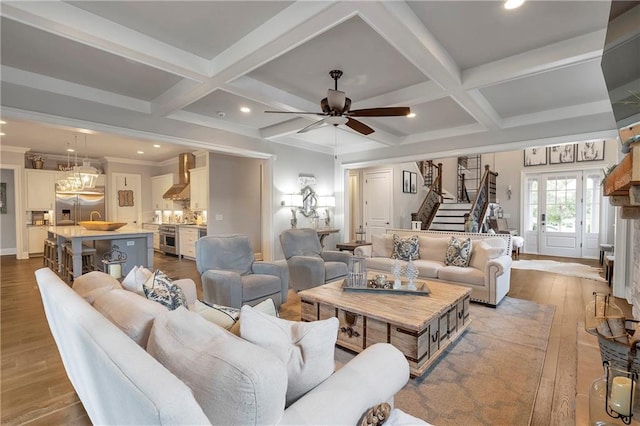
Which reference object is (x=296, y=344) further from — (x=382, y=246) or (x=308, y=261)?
(x=382, y=246)

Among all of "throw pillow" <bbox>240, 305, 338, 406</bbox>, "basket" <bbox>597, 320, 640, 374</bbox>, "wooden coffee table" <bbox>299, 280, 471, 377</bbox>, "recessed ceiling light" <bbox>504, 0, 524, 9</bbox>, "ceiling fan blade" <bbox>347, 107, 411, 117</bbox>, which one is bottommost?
"wooden coffee table" <bbox>299, 280, 471, 377</bbox>

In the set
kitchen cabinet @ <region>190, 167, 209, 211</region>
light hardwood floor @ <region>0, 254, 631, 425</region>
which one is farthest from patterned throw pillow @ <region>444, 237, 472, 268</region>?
kitchen cabinet @ <region>190, 167, 209, 211</region>

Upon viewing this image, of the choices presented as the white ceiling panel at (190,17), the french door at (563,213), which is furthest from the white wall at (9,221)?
the french door at (563,213)

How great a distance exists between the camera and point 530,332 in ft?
10.3

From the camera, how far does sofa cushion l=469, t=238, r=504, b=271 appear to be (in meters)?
4.11

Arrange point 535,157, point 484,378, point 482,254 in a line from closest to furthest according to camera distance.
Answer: point 484,378
point 482,254
point 535,157

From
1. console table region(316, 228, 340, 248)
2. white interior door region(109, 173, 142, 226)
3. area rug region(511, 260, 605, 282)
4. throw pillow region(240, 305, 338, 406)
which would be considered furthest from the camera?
white interior door region(109, 173, 142, 226)

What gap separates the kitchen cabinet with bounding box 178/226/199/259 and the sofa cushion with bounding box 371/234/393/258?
4.26 meters

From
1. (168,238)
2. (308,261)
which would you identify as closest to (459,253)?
(308,261)

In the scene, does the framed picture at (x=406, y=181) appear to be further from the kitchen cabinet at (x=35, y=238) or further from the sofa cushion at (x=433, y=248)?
the kitchen cabinet at (x=35, y=238)

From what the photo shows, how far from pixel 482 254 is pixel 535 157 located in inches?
233

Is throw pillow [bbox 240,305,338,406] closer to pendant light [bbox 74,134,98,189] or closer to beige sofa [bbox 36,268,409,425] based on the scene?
beige sofa [bbox 36,268,409,425]

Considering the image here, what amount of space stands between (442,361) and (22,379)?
10.8 ft

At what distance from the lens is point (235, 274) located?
3.25m
